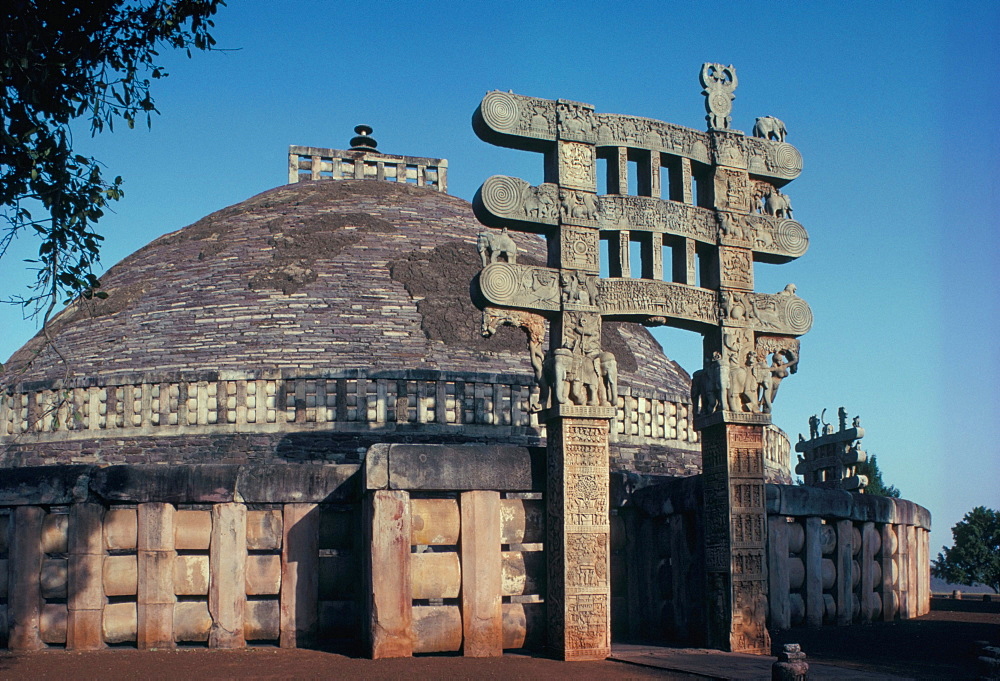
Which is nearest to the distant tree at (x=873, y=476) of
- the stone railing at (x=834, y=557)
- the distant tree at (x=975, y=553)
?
the distant tree at (x=975, y=553)

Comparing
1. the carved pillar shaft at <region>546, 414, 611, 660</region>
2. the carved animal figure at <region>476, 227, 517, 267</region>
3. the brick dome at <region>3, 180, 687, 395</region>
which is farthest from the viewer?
the brick dome at <region>3, 180, 687, 395</region>

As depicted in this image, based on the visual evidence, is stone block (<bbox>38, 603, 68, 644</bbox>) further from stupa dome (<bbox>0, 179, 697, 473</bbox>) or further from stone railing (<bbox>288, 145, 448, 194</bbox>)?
stone railing (<bbox>288, 145, 448, 194</bbox>)

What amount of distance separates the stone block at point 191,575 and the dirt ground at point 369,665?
54 cm

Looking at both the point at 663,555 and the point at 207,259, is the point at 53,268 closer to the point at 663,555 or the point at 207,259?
the point at 663,555

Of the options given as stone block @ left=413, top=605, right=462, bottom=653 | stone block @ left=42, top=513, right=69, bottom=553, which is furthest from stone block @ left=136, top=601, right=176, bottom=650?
A: stone block @ left=413, top=605, right=462, bottom=653

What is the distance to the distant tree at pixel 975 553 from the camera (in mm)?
26219

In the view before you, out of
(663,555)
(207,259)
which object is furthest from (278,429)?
(663,555)

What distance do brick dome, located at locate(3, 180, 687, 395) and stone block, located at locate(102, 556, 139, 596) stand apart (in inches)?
344

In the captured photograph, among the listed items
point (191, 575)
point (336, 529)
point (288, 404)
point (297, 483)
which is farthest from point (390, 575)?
point (288, 404)

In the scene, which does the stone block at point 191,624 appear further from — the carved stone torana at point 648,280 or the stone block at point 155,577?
→ the carved stone torana at point 648,280

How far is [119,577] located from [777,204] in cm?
769

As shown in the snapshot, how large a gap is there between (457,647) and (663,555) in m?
2.90

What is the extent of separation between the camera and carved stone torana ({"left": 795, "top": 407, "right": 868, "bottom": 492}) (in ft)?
67.2

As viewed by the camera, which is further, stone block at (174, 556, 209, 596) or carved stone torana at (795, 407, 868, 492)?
carved stone torana at (795, 407, 868, 492)
